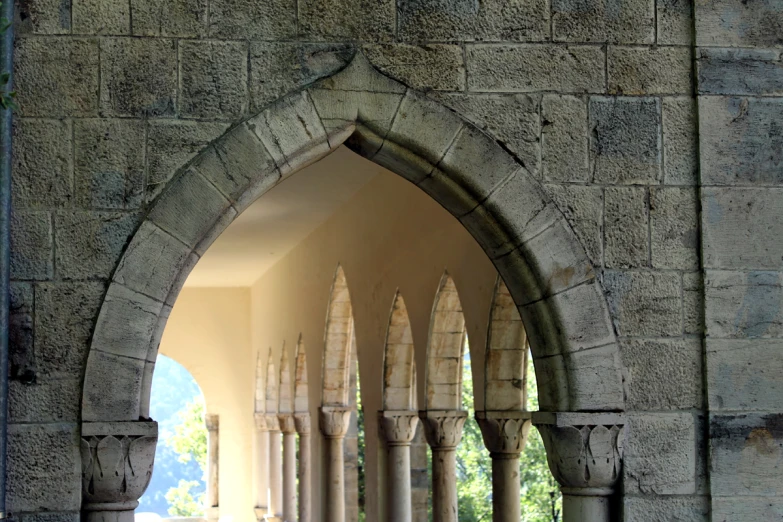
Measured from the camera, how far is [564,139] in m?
4.16

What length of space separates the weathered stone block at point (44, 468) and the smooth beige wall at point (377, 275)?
295cm

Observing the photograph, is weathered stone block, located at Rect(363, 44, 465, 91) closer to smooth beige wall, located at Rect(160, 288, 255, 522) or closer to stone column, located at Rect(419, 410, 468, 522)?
stone column, located at Rect(419, 410, 468, 522)

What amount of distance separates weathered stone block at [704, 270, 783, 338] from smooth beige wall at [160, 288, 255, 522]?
11.4 m

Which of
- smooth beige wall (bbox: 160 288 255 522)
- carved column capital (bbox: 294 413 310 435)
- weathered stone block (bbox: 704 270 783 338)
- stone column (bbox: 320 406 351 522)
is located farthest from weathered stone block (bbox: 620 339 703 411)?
smooth beige wall (bbox: 160 288 255 522)

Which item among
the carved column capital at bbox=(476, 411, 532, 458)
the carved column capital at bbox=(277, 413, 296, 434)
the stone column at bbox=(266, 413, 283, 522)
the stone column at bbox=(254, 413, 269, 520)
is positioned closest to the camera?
the carved column capital at bbox=(476, 411, 532, 458)

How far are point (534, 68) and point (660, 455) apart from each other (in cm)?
141

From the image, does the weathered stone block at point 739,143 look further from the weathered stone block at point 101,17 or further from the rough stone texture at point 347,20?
the weathered stone block at point 101,17

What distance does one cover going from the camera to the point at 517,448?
653cm

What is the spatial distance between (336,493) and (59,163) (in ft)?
20.5

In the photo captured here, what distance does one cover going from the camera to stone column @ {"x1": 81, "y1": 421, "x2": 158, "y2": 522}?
3.77 metres

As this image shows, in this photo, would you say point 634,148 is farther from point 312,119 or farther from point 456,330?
point 456,330

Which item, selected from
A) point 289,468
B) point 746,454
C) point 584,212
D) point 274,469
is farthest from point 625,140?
point 274,469

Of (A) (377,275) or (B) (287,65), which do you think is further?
(A) (377,275)

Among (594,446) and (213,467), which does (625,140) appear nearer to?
(594,446)
